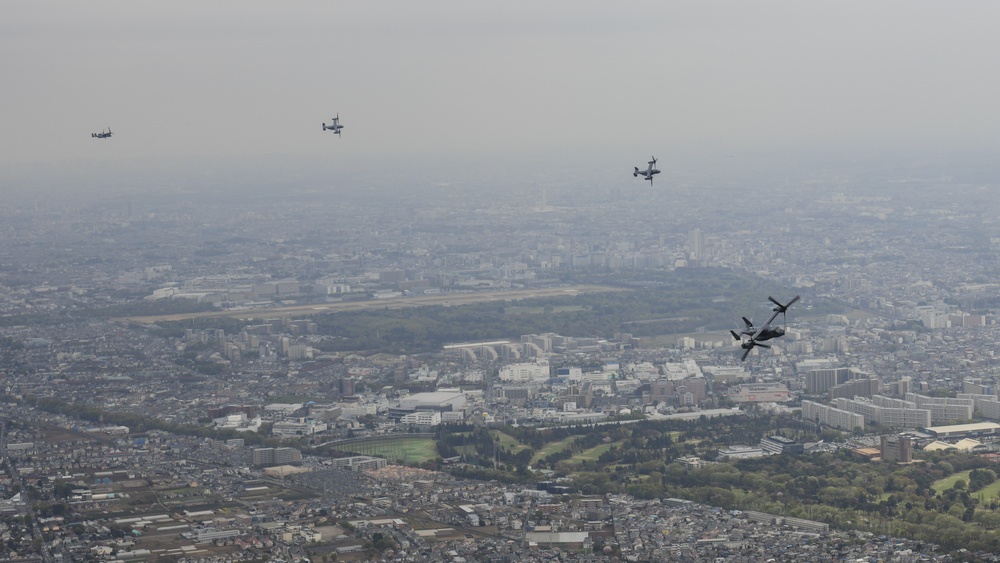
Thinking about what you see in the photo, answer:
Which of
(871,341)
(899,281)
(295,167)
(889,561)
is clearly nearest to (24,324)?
(871,341)

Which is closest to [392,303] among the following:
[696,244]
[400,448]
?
[696,244]

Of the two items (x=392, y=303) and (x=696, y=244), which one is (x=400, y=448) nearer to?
(x=392, y=303)

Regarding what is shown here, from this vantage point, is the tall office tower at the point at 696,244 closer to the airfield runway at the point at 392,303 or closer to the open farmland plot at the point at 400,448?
the airfield runway at the point at 392,303

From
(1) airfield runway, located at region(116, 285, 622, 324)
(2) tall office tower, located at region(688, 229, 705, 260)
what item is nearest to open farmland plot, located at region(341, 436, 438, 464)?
(1) airfield runway, located at region(116, 285, 622, 324)

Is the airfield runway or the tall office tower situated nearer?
the airfield runway

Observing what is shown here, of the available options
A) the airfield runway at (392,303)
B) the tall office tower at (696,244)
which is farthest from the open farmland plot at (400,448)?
the tall office tower at (696,244)

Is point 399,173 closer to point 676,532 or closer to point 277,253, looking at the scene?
point 277,253

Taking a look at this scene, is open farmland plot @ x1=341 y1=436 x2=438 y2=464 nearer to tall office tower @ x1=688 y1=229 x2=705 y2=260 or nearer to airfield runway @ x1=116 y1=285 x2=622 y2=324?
airfield runway @ x1=116 y1=285 x2=622 y2=324

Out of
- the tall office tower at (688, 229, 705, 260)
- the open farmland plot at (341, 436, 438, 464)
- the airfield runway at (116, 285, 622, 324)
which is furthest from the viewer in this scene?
the tall office tower at (688, 229, 705, 260)
